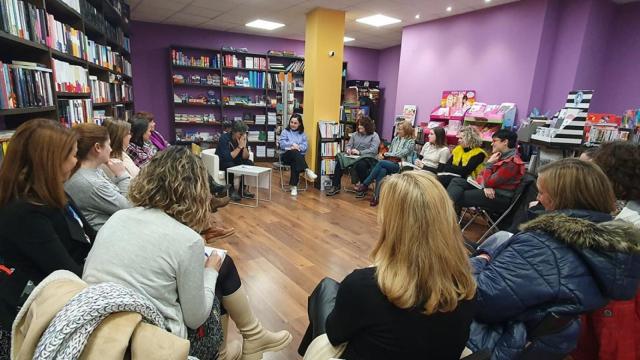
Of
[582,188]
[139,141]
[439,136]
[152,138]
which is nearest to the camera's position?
[582,188]

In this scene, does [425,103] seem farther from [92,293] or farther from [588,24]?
[92,293]

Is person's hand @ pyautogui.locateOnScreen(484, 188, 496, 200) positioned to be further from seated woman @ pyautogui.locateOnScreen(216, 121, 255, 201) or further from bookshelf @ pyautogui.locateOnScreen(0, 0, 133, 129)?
bookshelf @ pyautogui.locateOnScreen(0, 0, 133, 129)

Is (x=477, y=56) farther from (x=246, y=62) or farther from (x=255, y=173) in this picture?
(x=246, y=62)

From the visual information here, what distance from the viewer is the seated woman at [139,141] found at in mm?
3570

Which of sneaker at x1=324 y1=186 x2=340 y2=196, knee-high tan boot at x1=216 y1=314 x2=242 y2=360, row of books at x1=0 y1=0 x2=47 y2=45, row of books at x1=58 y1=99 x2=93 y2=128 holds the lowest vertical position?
sneaker at x1=324 y1=186 x2=340 y2=196

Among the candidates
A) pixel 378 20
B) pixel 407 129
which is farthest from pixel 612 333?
pixel 378 20

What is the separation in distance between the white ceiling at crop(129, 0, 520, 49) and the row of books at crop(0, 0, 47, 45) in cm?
363

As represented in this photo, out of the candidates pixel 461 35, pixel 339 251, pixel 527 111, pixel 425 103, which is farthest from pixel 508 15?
pixel 339 251

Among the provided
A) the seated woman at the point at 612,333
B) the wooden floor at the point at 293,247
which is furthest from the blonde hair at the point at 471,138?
the seated woman at the point at 612,333

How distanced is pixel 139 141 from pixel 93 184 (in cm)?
195

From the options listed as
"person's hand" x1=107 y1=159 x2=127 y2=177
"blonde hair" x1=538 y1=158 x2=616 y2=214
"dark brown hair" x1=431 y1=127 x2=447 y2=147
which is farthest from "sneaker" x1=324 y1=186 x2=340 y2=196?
"blonde hair" x1=538 y1=158 x2=616 y2=214

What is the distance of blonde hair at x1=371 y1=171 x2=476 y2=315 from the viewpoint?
0.97m

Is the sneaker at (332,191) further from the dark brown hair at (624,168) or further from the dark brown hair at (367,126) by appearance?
the dark brown hair at (624,168)

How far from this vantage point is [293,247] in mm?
3492
